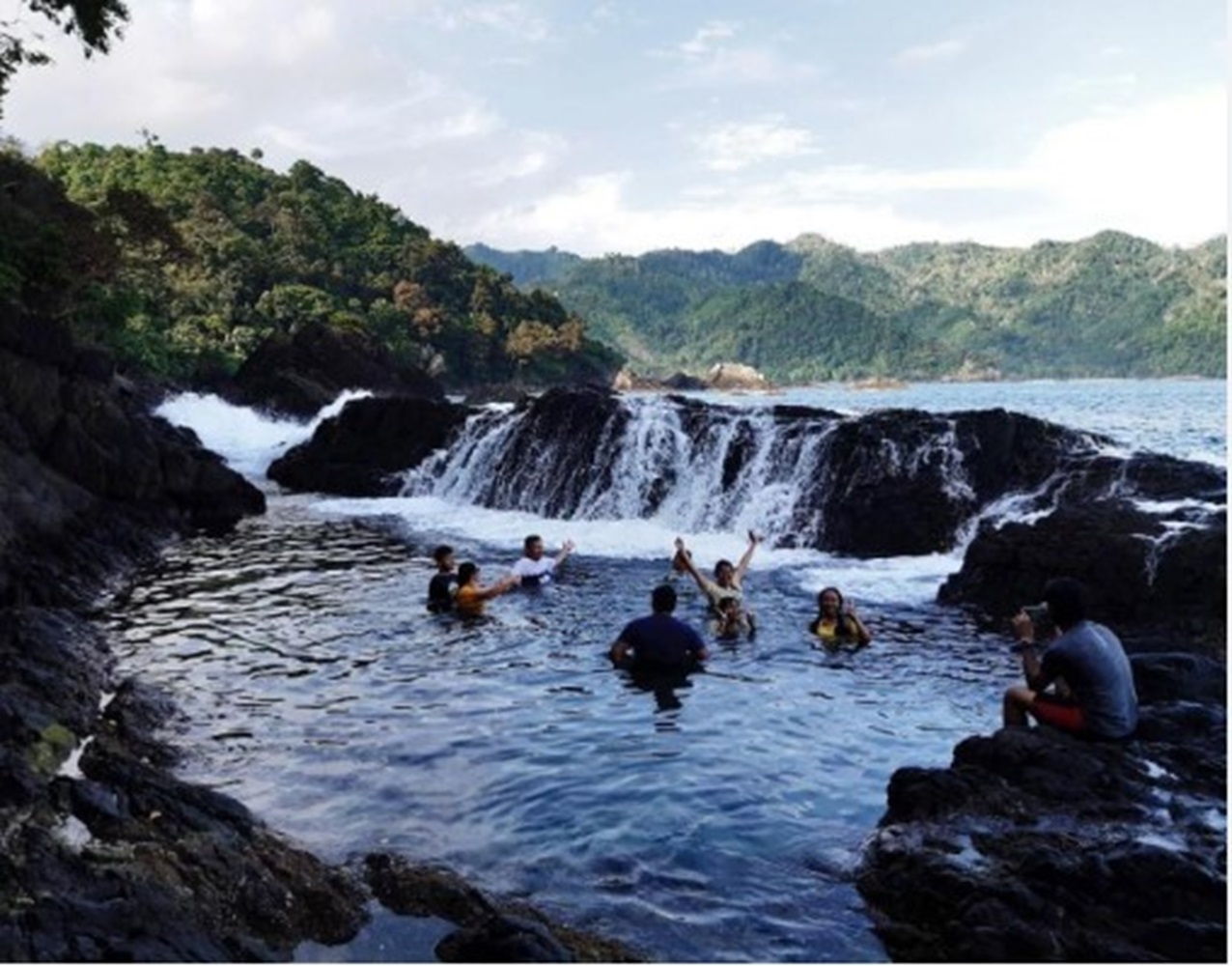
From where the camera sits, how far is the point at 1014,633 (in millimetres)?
16938

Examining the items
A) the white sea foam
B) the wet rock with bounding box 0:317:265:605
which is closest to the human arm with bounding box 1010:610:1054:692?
the wet rock with bounding box 0:317:265:605

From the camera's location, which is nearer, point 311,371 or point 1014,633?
point 1014,633

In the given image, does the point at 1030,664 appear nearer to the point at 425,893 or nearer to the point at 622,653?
the point at 622,653

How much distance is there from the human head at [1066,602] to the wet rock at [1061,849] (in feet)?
3.35

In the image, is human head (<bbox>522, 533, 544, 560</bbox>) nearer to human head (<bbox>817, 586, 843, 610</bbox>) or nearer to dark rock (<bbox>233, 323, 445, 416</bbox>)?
human head (<bbox>817, 586, 843, 610</bbox>)

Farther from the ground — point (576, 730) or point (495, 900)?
point (576, 730)

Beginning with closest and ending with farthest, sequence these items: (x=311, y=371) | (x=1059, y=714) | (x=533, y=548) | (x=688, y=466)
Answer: (x=1059, y=714) < (x=533, y=548) < (x=688, y=466) < (x=311, y=371)

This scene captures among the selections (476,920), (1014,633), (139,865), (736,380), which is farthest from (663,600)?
(736,380)

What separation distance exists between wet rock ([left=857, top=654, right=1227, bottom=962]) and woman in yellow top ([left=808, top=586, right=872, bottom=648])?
582 cm

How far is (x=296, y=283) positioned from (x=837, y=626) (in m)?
99.1

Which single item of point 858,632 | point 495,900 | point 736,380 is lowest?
point 495,900

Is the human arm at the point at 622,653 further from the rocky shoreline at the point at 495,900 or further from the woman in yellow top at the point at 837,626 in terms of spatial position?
the rocky shoreline at the point at 495,900

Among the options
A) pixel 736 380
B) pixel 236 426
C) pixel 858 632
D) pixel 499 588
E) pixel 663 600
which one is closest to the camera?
pixel 663 600

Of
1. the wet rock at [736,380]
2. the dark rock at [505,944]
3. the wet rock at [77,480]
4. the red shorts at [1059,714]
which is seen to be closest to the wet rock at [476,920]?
the dark rock at [505,944]
